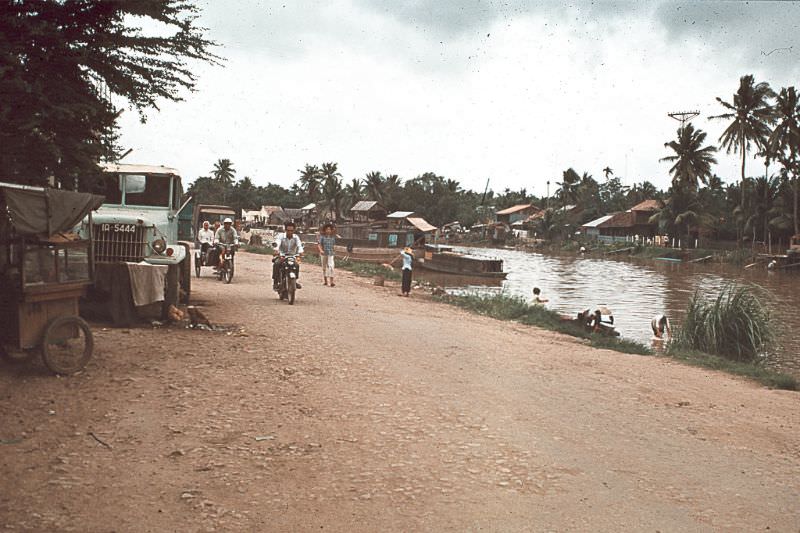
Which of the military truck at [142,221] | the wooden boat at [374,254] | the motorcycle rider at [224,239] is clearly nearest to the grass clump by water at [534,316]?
the motorcycle rider at [224,239]

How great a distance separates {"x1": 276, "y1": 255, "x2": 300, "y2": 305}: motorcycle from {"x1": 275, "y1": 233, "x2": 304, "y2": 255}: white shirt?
131 mm

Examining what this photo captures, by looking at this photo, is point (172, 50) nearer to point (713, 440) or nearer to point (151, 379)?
point (151, 379)

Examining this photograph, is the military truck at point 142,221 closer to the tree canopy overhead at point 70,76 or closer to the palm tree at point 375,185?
the tree canopy overhead at point 70,76

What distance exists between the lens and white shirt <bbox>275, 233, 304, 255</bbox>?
13.5 metres

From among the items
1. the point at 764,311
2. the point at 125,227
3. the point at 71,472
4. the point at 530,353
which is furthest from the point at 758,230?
the point at 71,472

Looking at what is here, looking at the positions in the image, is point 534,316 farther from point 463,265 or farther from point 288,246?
point 463,265

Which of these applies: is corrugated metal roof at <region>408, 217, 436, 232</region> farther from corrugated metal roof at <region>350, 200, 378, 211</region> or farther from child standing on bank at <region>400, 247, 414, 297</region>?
child standing on bank at <region>400, 247, 414, 297</region>

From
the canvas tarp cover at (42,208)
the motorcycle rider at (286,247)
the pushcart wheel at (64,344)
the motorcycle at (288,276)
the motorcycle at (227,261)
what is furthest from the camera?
the motorcycle at (227,261)

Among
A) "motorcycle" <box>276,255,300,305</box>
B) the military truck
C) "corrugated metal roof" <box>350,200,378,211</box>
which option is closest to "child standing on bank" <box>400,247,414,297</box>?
"motorcycle" <box>276,255,300,305</box>

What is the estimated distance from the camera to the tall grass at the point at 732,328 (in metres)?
13.4

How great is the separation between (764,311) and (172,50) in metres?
12.7

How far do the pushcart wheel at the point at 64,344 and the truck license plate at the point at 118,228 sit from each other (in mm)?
2931

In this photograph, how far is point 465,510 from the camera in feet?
13.5

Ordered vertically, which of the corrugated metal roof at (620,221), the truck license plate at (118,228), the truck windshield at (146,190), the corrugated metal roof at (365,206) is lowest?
the truck license plate at (118,228)
